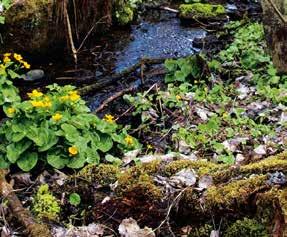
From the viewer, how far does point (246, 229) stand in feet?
6.84

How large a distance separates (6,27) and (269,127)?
371cm

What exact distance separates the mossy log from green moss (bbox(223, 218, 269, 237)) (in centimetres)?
1

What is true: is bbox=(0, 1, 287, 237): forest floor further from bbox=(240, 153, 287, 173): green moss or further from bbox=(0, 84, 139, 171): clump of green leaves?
→ bbox=(0, 84, 139, 171): clump of green leaves

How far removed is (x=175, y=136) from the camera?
14.6 ft

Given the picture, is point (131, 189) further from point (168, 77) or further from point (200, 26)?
point (200, 26)

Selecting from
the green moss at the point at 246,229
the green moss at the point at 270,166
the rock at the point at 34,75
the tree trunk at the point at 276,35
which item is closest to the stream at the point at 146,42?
the rock at the point at 34,75

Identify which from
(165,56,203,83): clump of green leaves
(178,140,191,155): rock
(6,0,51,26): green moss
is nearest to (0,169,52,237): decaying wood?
(178,140,191,155): rock

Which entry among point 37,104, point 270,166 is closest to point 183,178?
point 270,166

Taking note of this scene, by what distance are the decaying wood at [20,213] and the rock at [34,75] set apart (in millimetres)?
3195

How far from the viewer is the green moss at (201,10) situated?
8.52 meters

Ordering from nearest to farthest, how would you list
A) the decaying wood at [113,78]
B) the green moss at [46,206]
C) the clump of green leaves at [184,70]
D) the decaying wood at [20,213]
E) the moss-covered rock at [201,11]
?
the decaying wood at [20,213]
the green moss at [46,206]
the decaying wood at [113,78]
the clump of green leaves at [184,70]
the moss-covered rock at [201,11]

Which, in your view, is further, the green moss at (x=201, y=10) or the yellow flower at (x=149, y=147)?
the green moss at (x=201, y=10)

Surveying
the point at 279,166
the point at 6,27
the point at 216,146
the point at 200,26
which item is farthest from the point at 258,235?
the point at 200,26

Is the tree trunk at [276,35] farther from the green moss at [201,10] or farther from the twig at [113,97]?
the green moss at [201,10]
